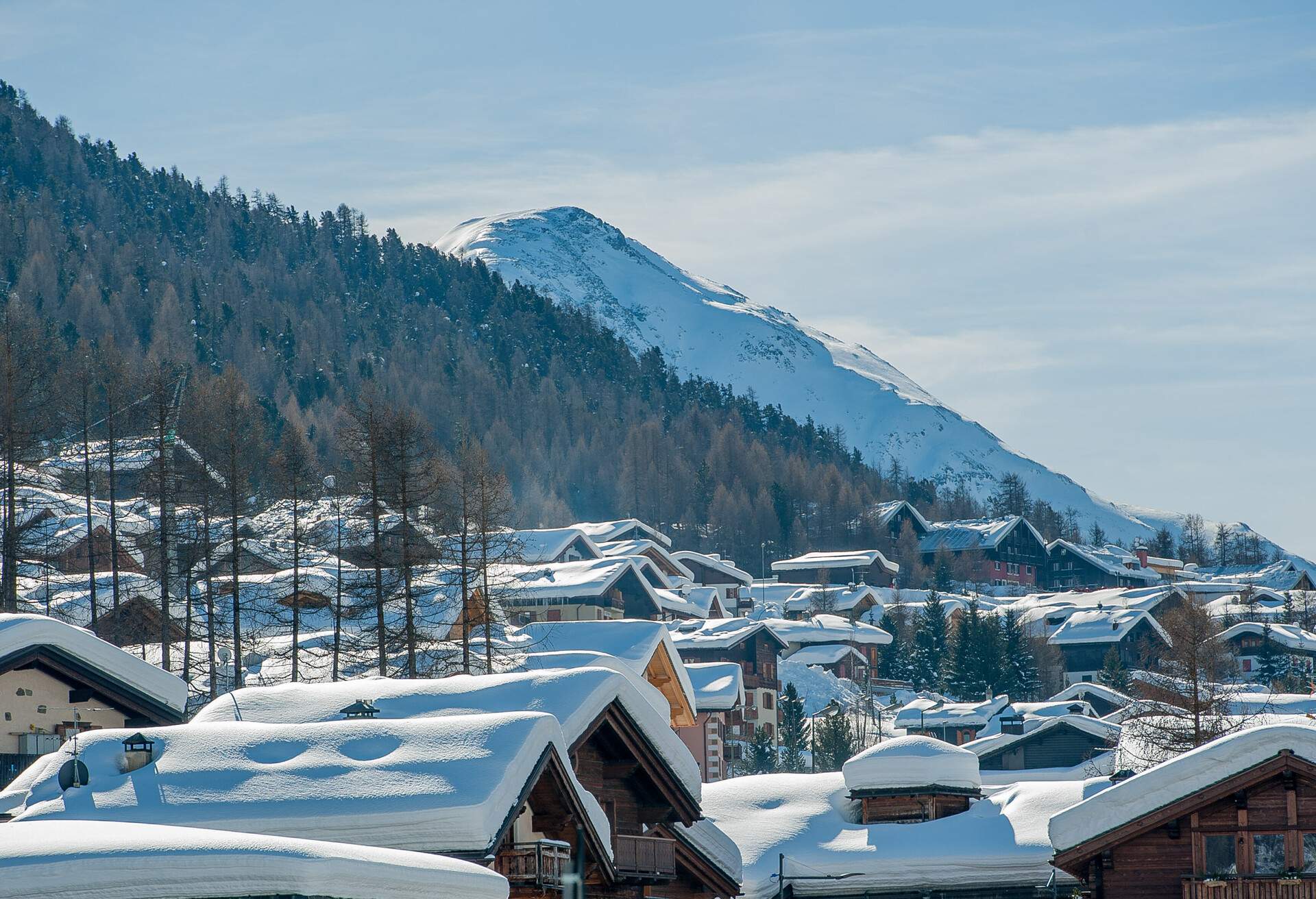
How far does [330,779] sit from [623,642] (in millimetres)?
23297

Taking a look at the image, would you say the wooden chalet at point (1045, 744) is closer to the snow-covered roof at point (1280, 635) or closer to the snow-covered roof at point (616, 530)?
the snow-covered roof at point (1280, 635)

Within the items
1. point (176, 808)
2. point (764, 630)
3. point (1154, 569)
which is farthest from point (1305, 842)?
point (1154, 569)

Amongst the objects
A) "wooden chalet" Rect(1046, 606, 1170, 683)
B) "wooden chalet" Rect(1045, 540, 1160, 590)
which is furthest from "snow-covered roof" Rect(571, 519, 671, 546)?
"wooden chalet" Rect(1045, 540, 1160, 590)

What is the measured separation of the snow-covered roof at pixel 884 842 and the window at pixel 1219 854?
5.67m

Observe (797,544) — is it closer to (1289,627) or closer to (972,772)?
(1289,627)

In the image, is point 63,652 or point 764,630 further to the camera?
point 764,630

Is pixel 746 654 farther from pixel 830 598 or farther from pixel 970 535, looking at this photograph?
pixel 970 535

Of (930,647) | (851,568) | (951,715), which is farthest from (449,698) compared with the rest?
(851,568)

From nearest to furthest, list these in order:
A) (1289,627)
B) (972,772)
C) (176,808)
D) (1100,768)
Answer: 1. (176,808)
2. (972,772)
3. (1100,768)
4. (1289,627)

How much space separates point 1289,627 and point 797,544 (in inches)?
2969

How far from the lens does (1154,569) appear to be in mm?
189250

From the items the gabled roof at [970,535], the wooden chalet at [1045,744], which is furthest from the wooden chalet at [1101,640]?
the wooden chalet at [1045,744]

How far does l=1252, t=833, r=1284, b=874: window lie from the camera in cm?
3002

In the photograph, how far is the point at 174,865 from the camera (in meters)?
14.1
